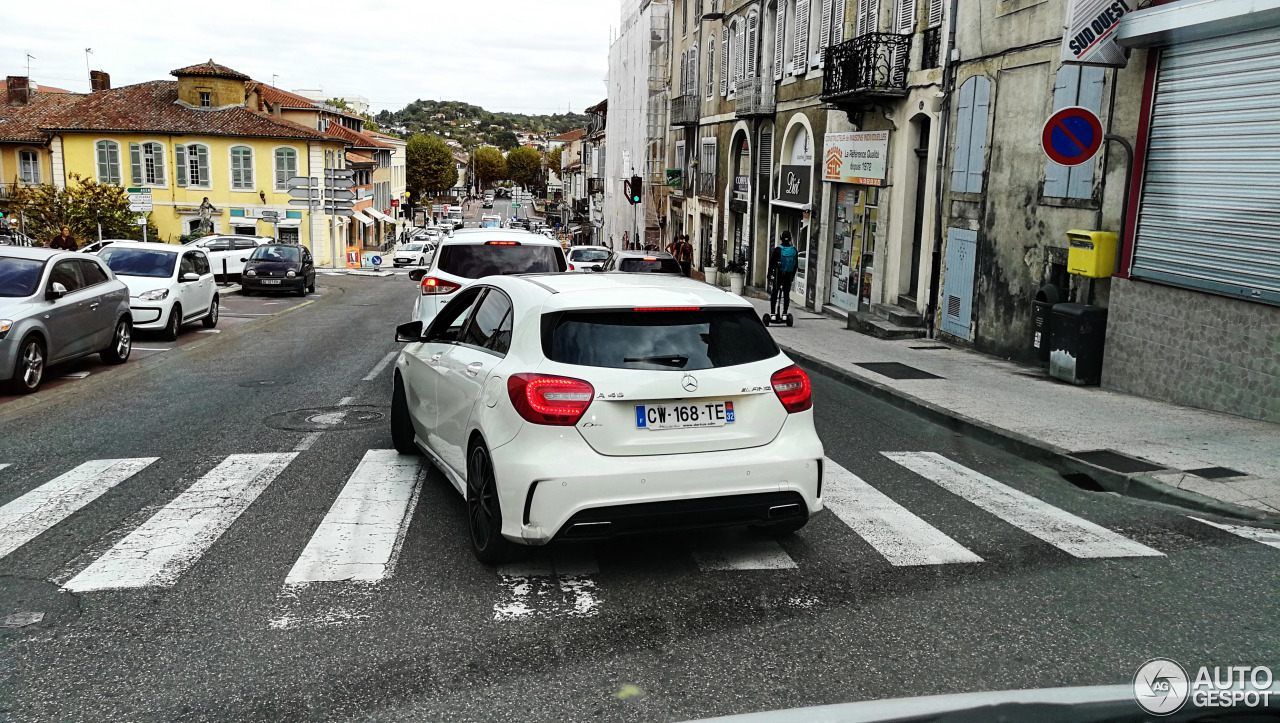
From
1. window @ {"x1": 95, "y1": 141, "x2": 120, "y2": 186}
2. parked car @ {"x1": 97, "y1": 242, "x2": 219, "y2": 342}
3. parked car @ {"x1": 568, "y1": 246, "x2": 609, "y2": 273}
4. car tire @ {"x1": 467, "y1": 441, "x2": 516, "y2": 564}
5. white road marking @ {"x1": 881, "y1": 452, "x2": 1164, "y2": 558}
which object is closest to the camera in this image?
car tire @ {"x1": 467, "y1": 441, "x2": 516, "y2": 564}

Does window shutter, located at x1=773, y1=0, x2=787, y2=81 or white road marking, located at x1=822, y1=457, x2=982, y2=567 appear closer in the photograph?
white road marking, located at x1=822, y1=457, x2=982, y2=567

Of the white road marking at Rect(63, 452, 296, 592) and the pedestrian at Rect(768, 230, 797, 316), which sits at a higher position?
the pedestrian at Rect(768, 230, 797, 316)

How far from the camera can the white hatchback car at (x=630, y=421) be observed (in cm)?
525

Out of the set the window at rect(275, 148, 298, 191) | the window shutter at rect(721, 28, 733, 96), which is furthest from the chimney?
the window shutter at rect(721, 28, 733, 96)

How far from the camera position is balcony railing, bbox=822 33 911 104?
19.7 meters

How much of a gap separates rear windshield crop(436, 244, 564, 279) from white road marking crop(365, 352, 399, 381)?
65.0 inches

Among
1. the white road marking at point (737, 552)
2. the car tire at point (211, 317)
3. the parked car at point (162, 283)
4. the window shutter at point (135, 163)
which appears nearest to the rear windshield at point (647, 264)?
the car tire at point (211, 317)

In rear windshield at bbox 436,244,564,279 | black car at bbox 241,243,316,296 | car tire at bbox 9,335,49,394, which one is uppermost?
rear windshield at bbox 436,244,564,279

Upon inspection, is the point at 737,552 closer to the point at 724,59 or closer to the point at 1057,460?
the point at 1057,460

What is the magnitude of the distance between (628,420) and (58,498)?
436 cm

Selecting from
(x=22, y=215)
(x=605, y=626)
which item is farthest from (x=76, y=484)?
(x=22, y=215)

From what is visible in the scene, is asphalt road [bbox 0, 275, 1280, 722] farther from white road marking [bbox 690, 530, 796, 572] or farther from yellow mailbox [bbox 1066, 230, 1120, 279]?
yellow mailbox [bbox 1066, 230, 1120, 279]

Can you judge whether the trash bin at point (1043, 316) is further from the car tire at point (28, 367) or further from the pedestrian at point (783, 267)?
the car tire at point (28, 367)

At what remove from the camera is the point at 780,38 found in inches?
1110
